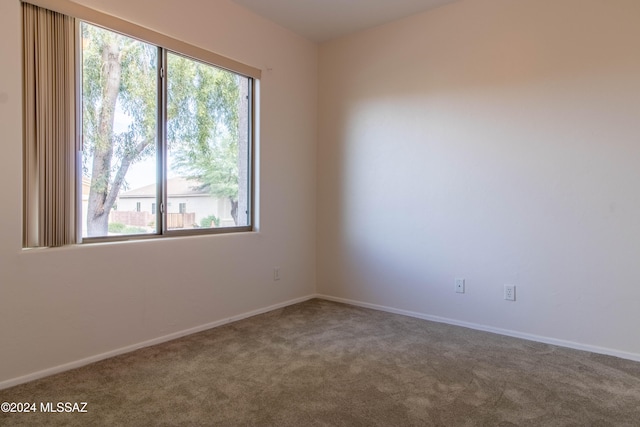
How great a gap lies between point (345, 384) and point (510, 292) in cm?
167

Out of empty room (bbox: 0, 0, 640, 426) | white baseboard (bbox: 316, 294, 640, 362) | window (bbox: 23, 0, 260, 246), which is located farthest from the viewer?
white baseboard (bbox: 316, 294, 640, 362)

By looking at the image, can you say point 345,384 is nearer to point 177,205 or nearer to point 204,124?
point 177,205

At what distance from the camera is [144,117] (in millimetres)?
2887

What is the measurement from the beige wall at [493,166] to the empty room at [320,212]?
2 centimetres

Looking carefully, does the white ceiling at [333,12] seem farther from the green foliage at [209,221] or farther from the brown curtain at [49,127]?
the green foliage at [209,221]

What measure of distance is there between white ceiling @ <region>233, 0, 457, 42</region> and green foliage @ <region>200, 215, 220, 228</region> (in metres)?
1.87

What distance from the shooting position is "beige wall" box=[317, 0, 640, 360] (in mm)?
2727

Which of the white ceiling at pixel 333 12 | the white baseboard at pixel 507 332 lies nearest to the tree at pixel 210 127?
the white ceiling at pixel 333 12

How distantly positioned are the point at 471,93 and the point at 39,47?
10.1ft

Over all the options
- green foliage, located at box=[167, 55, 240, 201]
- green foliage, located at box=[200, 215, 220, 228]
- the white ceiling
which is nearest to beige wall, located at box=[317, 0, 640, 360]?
the white ceiling

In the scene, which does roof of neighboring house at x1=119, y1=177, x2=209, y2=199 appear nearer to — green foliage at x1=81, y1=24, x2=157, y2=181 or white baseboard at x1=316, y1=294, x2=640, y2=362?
green foliage at x1=81, y1=24, x2=157, y2=181

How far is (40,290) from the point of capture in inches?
91.2

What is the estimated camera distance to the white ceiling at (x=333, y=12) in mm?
3381

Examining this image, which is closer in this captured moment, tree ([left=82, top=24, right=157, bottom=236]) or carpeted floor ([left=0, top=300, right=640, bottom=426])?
carpeted floor ([left=0, top=300, right=640, bottom=426])
